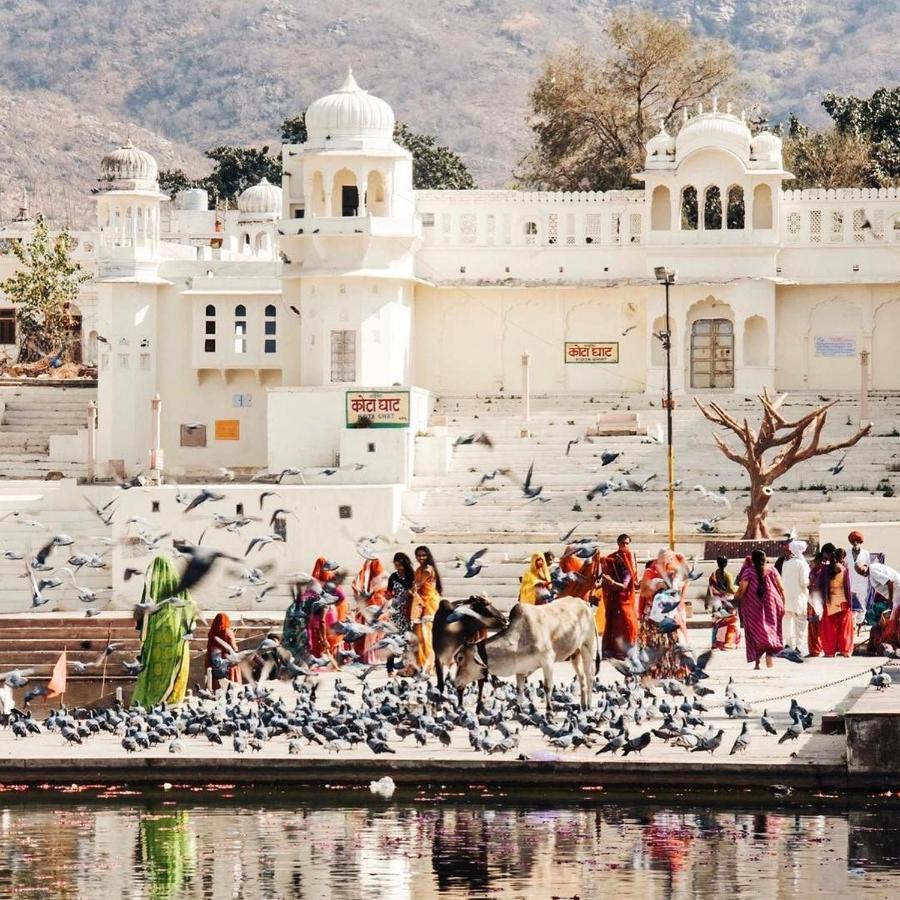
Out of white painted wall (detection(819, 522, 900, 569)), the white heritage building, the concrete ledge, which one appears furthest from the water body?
the white heritage building

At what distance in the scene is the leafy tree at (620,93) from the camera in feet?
181

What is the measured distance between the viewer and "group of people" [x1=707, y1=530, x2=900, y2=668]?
82.1 feet

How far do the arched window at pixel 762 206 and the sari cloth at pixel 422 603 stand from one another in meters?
23.4

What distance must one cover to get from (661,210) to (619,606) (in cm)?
2255

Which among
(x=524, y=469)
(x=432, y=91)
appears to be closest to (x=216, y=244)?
(x=524, y=469)

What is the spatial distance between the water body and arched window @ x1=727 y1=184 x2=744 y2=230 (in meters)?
30.4

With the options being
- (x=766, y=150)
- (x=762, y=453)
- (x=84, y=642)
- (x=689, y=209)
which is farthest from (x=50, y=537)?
(x=689, y=209)

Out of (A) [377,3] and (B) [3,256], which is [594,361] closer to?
(B) [3,256]

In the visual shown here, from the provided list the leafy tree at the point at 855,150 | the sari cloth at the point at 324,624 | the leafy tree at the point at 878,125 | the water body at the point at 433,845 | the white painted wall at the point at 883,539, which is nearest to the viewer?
the water body at the point at 433,845

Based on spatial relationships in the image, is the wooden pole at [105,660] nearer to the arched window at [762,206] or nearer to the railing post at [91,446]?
the railing post at [91,446]

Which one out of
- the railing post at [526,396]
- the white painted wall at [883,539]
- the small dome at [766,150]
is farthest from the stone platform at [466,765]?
the small dome at [766,150]

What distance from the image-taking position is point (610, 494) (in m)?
38.7

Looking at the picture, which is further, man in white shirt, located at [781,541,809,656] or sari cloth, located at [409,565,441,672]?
man in white shirt, located at [781,541,809,656]

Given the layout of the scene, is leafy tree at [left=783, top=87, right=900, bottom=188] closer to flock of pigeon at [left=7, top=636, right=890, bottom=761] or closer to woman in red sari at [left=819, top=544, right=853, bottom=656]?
woman in red sari at [left=819, top=544, right=853, bottom=656]
